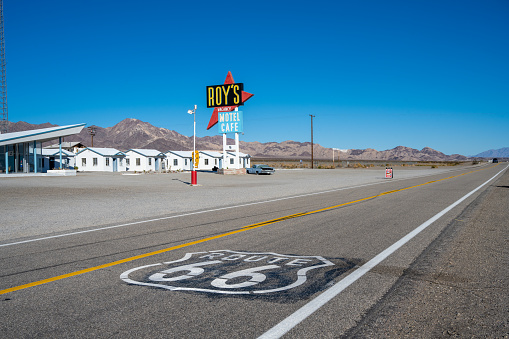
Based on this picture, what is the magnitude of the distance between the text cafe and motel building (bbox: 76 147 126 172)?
916 inches

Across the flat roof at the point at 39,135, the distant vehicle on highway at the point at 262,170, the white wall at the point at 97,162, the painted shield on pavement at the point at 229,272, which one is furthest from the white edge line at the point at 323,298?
the white wall at the point at 97,162

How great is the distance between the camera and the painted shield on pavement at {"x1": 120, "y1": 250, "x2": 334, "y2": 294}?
498 centimetres

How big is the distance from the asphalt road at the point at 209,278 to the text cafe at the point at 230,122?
41875 mm

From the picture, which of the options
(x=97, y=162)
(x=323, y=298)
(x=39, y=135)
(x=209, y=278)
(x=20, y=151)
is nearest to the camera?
(x=323, y=298)

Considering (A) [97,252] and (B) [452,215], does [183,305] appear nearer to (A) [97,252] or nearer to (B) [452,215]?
(A) [97,252]

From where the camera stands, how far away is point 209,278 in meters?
5.34

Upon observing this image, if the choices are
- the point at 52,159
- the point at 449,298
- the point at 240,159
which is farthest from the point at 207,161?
the point at 449,298

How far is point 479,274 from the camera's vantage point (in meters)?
5.53

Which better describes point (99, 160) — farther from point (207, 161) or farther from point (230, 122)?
point (230, 122)

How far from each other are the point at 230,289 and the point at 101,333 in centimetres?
161

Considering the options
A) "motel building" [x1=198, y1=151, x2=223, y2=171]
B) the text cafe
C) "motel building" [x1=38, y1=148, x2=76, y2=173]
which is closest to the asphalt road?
the text cafe

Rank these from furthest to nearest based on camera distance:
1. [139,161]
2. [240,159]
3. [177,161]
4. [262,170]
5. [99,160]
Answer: [240,159]
[177,161]
[139,161]
[99,160]
[262,170]

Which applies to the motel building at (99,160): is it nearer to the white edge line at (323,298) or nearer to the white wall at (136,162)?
the white wall at (136,162)

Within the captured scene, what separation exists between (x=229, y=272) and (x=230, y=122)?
154 ft
